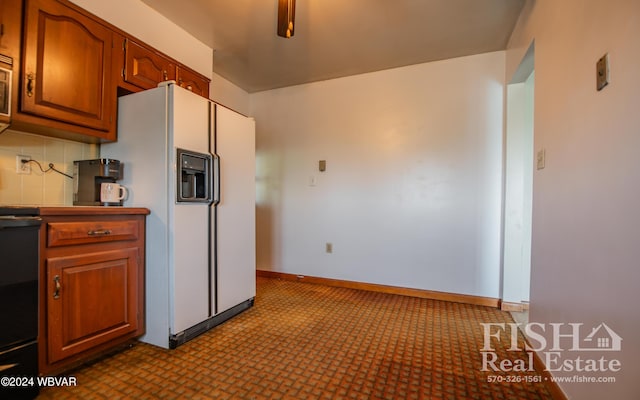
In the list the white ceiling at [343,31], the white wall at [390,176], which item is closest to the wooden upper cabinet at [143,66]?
the white ceiling at [343,31]

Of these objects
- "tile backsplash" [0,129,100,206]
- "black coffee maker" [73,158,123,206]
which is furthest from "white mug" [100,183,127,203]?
"tile backsplash" [0,129,100,206]

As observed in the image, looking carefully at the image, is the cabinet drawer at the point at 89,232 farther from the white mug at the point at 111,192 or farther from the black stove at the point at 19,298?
the white mug at the point at 111,192

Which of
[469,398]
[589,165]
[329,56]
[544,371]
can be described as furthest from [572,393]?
[329,56]

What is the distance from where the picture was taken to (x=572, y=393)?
Result: 4.01 ft

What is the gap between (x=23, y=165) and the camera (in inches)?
67.4

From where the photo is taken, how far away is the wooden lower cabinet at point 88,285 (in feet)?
4.56

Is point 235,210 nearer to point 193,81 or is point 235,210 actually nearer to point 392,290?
point 193,81

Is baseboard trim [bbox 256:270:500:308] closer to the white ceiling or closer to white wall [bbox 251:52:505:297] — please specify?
white wall [bbox 251:52:505:297]

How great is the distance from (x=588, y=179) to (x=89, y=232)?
2.41m

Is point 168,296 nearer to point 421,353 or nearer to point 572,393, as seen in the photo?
point 421,353

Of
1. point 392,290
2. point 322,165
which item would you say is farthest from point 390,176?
point 392,290

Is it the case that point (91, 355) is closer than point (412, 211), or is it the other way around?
point (91, 355)

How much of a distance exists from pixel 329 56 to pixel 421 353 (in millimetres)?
2684

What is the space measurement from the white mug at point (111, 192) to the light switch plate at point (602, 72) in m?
2.55
